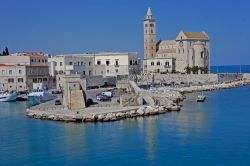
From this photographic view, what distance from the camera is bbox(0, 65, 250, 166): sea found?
56.0ft

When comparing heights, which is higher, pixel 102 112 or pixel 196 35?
pixel 196 35

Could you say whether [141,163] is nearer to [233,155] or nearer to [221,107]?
[233,155]

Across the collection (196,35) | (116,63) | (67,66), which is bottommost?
(67,66)

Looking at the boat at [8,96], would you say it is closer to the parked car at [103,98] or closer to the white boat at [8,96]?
the white boat at [8,96]

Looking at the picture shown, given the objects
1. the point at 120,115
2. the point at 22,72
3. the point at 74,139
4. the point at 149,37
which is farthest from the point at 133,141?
the point at 149,37

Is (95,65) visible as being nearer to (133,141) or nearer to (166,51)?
(166,51)

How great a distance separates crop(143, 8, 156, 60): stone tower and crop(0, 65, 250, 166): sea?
34255 mm

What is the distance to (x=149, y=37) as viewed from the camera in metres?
62.2

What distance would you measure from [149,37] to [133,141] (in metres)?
43.0

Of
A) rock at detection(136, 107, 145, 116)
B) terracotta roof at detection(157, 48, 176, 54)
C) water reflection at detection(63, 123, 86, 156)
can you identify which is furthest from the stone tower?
water reflection at detection(63, 123, 86, 156)

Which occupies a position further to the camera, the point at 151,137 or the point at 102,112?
the point at 102,112

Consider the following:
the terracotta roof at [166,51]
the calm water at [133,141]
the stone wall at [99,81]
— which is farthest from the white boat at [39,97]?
the terracotta roof at [166,51]

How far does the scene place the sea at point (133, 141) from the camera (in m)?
17.1

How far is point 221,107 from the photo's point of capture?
108ft
